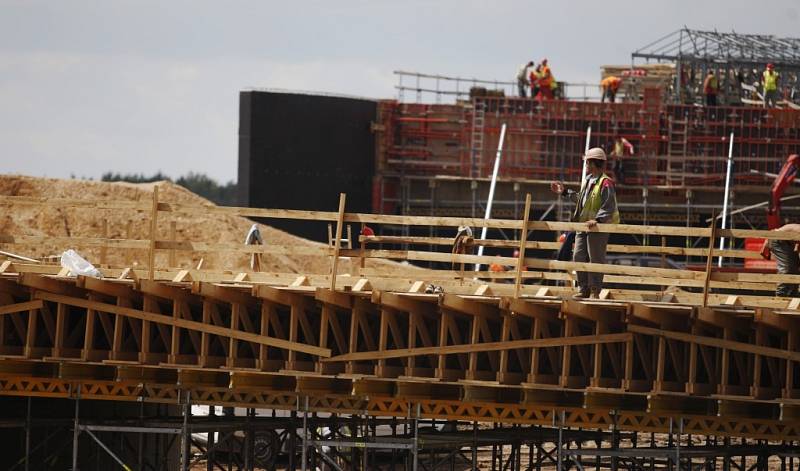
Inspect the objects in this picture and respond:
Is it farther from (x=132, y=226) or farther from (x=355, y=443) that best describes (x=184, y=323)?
(x=132, y=226)

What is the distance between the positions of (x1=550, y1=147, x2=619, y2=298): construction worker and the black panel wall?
40.4 metres

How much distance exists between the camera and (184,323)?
21453 millimetres

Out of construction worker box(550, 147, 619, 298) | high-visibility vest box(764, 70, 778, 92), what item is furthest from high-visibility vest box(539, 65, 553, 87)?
construction worker box(550, 147, 619, 298)

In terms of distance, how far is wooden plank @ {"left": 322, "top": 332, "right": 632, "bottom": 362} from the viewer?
20.2 m

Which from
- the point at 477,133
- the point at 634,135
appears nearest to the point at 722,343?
the point at 477,133

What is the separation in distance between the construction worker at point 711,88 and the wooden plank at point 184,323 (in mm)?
45621

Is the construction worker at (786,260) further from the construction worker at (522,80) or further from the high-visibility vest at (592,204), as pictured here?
the construction worker at (522,80)

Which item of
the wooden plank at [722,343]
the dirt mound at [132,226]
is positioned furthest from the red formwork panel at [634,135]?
the wooden plank at [722,343]

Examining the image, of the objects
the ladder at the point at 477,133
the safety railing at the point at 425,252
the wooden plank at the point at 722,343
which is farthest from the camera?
the ladder at the point at 477,133

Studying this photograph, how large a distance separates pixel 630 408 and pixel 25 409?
34.4 feet

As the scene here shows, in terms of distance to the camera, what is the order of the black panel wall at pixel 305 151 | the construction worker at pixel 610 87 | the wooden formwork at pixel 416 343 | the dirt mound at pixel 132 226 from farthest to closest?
the construction worker at pixel 610 87 < the black panel wall at pixel 305 151 < the dirt mound at pixel 132 226 < the wooden formwork at pixel 416 343

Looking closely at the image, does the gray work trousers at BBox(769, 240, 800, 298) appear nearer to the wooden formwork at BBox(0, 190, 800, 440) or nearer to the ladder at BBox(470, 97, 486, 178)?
the wooden formwork at BBox(0, 190, 800, 440)

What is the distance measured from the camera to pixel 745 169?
64688mm

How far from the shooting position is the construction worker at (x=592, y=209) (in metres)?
21.0
